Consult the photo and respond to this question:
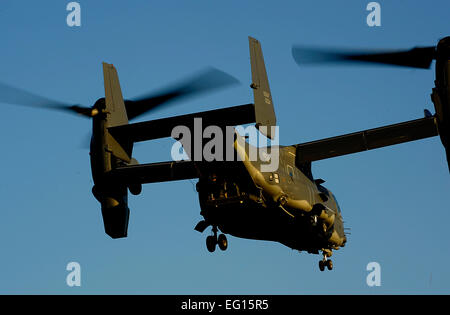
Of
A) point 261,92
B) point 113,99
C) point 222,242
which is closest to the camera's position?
point 261,92

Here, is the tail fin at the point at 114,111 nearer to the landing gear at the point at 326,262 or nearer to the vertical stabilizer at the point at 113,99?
the vertical stabilizer at the point at 113,99

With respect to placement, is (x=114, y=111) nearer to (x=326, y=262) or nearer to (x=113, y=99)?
(x=113, y=99)

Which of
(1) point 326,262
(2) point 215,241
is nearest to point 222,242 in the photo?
(2) point 215,241

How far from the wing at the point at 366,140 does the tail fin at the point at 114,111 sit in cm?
728

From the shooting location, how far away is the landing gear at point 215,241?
36312 millimetres

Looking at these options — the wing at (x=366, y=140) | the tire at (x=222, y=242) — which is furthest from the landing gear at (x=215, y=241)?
the wing at (x=366, y=140)

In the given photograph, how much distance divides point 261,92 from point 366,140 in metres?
5.65

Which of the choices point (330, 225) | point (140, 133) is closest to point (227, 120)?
point (140, 133)

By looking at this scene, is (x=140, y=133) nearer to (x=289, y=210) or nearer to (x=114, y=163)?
(x=114, y=163)

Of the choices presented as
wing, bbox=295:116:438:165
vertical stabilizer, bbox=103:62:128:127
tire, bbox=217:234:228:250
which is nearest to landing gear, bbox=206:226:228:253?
tire, bbox=217:234:228:250

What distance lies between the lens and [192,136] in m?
33.3

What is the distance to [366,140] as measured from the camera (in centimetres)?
3650
